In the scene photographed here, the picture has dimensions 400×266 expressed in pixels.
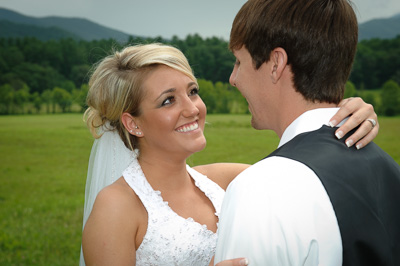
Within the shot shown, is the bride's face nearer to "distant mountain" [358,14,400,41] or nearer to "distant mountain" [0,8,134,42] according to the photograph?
"distant mountain" [0,8,134,42]

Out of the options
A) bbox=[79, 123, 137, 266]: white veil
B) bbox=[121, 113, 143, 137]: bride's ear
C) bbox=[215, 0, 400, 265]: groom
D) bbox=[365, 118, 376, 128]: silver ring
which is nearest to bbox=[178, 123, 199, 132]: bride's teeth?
bbox=[121, 113, 143, 137]: bride's ear

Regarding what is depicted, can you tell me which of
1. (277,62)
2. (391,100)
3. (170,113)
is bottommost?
(391,100)

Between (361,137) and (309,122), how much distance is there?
9.2 inches

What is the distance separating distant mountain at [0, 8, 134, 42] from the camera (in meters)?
45.6

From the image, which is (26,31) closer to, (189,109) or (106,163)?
(106,163)

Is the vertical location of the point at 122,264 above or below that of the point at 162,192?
below

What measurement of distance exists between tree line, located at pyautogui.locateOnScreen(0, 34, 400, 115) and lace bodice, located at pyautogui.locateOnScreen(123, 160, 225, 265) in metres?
27.2

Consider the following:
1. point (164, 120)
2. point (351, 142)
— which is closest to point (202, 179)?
point (164, 120)

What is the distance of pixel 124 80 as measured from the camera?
3.24 meters

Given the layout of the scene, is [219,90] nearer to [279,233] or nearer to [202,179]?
[202,179]

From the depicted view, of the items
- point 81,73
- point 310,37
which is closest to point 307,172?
point 310,37

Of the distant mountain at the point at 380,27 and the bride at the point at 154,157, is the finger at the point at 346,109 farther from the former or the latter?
the distant mountain at the point at 380,27

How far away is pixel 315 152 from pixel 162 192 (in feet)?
6.10

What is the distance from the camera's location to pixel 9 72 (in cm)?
3406
